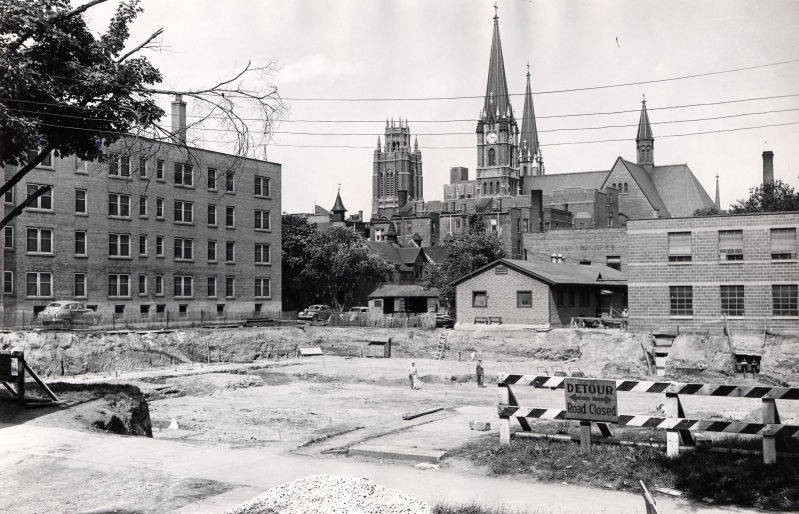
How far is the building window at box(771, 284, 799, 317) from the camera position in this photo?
39250 millimetres

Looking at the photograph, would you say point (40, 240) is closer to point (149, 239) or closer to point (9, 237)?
point (9, 237)

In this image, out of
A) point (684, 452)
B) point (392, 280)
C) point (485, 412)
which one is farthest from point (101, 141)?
point (392, 280)

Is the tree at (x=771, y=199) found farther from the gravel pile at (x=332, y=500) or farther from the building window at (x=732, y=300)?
the gravel pile at (x=332, y=500)

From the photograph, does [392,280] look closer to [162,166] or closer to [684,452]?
[162,166]

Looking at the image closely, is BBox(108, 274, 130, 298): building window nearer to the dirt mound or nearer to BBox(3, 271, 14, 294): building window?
BBox(3, 271, 14, 294): building window

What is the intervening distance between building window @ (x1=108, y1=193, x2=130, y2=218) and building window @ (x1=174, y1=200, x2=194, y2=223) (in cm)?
414

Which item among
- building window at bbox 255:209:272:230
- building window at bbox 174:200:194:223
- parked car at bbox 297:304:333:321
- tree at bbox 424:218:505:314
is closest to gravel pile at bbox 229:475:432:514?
building window at bbox 174:200:194:223

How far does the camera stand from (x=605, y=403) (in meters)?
12.6

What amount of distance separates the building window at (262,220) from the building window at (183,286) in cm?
817

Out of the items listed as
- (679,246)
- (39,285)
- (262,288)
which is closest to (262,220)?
(262,288)

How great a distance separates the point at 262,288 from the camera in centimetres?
6366

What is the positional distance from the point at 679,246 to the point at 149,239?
124 ft

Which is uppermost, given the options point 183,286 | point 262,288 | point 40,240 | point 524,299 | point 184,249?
point 40,240

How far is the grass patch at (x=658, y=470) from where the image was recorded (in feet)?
34.0
